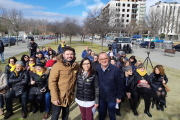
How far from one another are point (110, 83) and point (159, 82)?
224 centimetres

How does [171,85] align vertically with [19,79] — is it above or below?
below

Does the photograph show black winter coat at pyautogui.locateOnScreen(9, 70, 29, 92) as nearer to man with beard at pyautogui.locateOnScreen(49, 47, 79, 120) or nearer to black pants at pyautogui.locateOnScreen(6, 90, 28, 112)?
black pants at pyautogui.locateOnScreen(6, 90, 28, 112)

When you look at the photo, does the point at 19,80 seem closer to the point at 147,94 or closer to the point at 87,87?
the point at 87,87

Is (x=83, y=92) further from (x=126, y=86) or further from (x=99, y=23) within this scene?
(x=99, y=23)

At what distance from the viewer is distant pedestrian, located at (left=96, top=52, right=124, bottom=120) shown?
2.46 m

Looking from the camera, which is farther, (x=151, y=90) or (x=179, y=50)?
(x=179, y=50)

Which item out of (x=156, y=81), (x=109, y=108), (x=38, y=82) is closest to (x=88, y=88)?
(x=109, y=108)

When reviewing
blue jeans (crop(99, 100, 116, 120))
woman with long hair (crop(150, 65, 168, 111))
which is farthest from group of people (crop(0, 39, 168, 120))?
woman with long hair (crop(150, 65, 168, 111))

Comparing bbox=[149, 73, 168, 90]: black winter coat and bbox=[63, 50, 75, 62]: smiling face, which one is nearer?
bbox=[63, 50, 75, 62]: smiling face

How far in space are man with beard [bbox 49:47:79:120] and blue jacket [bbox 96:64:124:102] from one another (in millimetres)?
553

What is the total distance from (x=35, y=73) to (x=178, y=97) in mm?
5095

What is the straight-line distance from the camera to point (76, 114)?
11.7 ft

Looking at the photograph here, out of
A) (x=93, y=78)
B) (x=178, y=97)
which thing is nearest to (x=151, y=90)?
(x=178, y=97)

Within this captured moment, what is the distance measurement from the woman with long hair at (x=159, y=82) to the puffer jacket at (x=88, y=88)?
2357 mm
